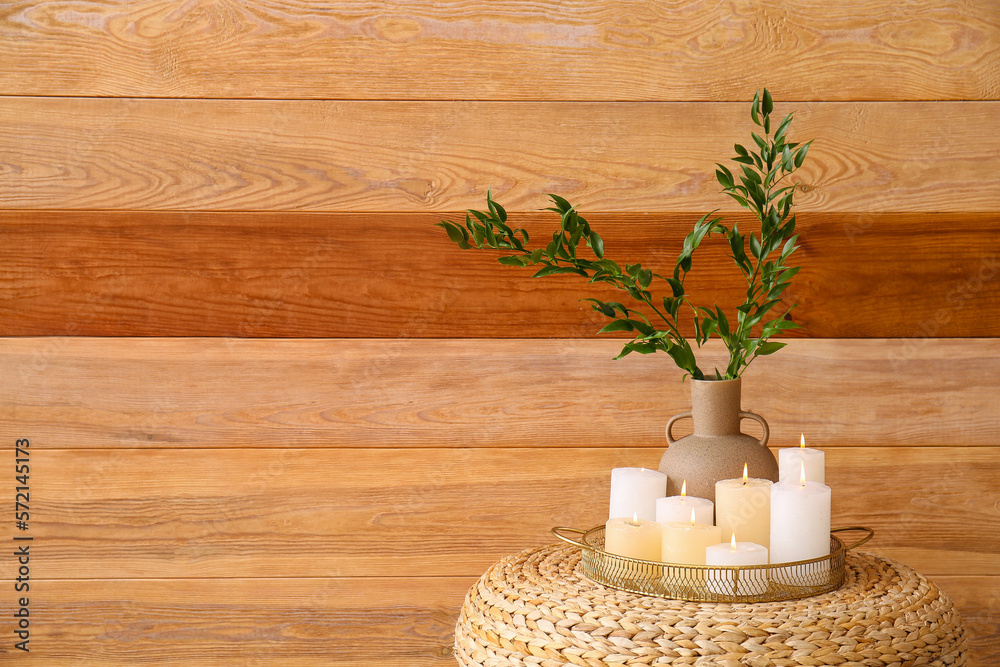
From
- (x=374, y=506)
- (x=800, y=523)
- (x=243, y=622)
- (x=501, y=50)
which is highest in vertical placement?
(x=501, y=50)

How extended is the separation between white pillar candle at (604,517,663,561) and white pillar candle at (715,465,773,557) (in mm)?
70

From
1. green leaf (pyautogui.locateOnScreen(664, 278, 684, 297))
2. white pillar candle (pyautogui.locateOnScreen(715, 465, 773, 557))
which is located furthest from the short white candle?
green leaf (pyautogui.locateOnScreen(664, 278, 684, 297))

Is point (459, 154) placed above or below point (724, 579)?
above

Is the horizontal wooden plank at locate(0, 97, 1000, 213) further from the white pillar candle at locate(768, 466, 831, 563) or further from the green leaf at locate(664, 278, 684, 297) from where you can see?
the white pillar candle at locate(768, 466, 831, 563)

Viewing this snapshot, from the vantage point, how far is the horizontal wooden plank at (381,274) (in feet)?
3.98

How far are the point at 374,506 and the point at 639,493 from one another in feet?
1.60

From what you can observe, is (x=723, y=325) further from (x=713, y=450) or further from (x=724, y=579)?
(x=724, y=579)

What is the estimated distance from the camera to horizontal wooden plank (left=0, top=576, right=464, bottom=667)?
3.99 ft

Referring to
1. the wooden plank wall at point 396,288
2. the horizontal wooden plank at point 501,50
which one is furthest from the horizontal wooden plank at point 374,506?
the horizontal wooden plank at point 501,50

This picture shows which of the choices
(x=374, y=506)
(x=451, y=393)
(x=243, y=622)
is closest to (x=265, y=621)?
(x=243, y=622)

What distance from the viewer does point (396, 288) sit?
4.02 ft

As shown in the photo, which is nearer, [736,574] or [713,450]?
[736,574]

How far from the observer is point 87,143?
47.6 inches

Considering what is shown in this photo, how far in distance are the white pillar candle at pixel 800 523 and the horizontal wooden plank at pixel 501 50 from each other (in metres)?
0.66
